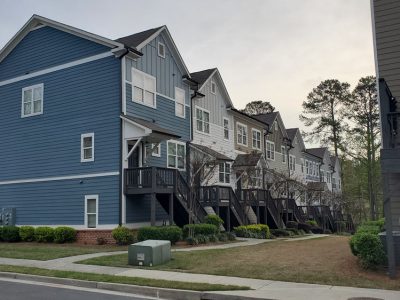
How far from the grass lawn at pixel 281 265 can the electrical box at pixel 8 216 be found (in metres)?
12.6

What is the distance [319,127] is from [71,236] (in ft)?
155

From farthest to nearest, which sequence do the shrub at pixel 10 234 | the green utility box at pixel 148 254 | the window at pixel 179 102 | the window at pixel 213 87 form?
the window at pixel 213 87 < the window at pixel 179 102 < the shrub at pixel 10 234 < the green utility box at pixel 148 254

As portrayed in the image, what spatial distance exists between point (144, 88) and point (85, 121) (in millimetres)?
3575

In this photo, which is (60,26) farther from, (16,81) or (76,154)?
(76,154)

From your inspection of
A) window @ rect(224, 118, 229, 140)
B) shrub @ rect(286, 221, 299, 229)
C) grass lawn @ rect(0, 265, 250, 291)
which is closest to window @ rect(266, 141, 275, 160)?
shrub @ rect(286, 221, 299, 229)

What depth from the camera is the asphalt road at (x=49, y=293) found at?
9711 millimetres

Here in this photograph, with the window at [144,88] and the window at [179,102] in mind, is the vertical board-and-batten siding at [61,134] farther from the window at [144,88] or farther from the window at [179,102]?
the window at [179,102]

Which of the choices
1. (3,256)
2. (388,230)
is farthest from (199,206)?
(388,230)

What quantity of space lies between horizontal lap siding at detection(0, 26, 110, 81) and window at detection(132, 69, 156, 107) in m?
2.15

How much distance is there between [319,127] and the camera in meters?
62.8

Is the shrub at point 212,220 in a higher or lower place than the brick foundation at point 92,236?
higher

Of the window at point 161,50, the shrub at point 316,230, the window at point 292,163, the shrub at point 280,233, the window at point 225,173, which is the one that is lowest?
the shrub at point 316,230

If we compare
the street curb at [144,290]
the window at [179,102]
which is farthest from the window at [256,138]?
the street curb at [144,290]

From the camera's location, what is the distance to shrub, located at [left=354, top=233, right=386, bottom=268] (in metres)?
11.5
